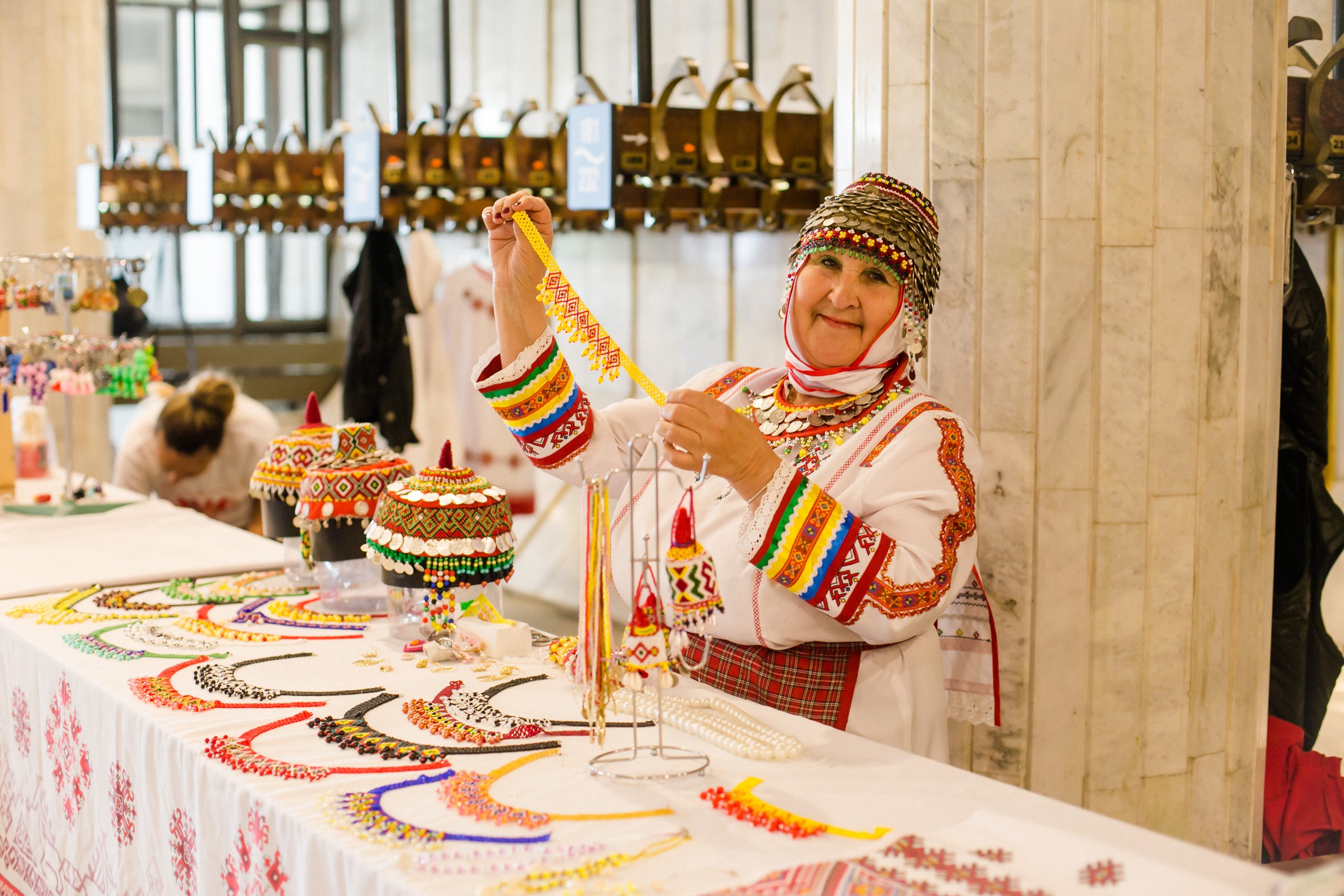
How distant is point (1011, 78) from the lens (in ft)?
8.00

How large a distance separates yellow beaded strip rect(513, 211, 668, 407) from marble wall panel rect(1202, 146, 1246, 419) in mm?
1124

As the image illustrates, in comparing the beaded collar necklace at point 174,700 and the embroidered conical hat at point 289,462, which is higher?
the embroidered conical hat at point 289,462

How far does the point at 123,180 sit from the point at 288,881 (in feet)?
19.6

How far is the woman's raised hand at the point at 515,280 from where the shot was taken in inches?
91.6

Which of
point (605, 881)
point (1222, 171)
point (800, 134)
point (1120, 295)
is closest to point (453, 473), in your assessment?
point (605, 881)

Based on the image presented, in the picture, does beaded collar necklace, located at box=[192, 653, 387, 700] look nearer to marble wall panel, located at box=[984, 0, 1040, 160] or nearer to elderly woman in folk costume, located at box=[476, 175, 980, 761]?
elderly woman in folk costume, located at box=[476, 175, 980, 761]

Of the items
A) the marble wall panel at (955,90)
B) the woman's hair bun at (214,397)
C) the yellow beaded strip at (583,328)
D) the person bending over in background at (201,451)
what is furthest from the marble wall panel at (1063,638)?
the woman's hair bun at (214,397)

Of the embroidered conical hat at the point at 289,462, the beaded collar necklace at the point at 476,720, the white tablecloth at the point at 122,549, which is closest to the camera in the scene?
the beaded collar necklace at the point at 476,720

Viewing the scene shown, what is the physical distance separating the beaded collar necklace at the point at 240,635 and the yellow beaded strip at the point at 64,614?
115 millimetres

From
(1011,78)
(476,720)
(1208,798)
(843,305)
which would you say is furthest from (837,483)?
(1208,798)

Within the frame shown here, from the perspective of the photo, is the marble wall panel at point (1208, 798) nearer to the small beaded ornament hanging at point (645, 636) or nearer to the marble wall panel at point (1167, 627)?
the marble wall panel at point (1167, 627)

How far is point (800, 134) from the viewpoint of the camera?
14.4 feet

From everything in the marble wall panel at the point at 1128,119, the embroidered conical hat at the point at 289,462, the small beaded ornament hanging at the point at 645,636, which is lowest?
the small beaded ornament hanging at the point at 645,636

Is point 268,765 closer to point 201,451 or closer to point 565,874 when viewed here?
point 565,874
